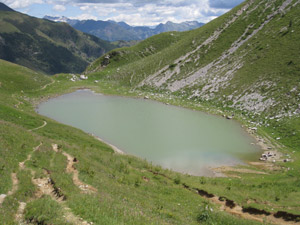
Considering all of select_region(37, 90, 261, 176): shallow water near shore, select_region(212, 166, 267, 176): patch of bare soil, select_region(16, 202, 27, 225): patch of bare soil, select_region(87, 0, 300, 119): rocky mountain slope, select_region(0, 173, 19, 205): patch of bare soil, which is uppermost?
select_region(87, 0, 300, 119): rocky mountain slope

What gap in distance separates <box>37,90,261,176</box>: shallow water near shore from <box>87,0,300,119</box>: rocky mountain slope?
12333 mm

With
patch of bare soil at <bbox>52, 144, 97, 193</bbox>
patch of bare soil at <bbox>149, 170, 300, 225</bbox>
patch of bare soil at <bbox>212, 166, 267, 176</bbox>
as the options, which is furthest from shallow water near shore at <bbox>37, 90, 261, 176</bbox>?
patch of bare soil at <bbox>52, 144, 97, 193</bbox>

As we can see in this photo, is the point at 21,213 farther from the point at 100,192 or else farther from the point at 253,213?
the point at 253,213

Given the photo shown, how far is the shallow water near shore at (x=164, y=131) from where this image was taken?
4278 centimetres

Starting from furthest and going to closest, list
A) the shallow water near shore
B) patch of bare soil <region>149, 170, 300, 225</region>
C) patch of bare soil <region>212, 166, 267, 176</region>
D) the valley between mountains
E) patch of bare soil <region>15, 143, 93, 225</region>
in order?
the shallow water near shore → patch of bare soil <region>212, 166, 267, 176</region> → patch of bare soil <region>149, 170, 300, 225</region> → the valley between mountains → patch of bare soil <region>15, 143, 93, 225</region>

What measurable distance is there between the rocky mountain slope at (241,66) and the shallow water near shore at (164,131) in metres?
12.3

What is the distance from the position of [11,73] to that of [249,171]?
105 m

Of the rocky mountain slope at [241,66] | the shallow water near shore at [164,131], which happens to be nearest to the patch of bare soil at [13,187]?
the shallow water near shore at [164,131]

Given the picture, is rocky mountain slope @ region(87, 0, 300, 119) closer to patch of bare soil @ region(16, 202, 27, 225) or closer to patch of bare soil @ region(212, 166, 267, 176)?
patch of bare soil @ region(212, 166, 267, 176)

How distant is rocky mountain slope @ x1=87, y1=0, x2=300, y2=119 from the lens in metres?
67.4

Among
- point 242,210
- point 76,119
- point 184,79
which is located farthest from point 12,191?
point 184,79

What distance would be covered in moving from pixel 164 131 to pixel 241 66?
1857 inches

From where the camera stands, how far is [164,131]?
57.0m

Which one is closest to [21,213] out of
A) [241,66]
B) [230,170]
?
[230,170]
